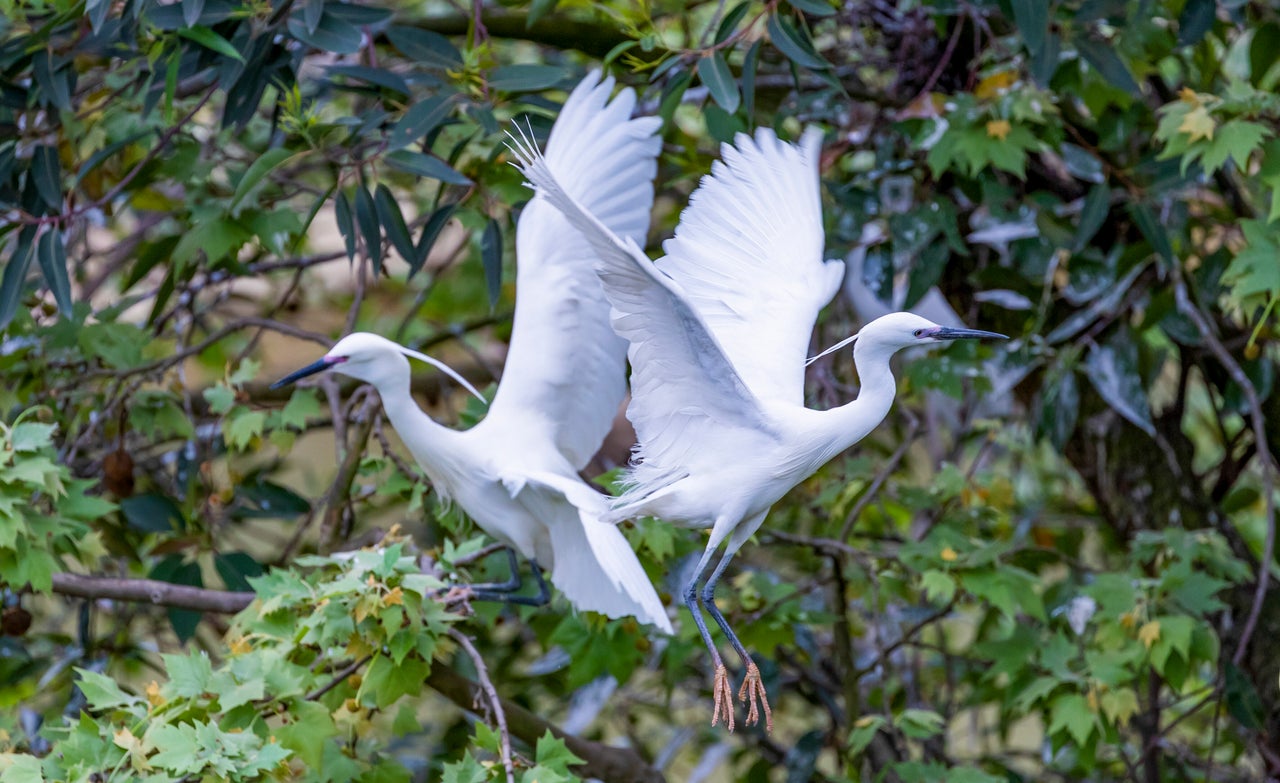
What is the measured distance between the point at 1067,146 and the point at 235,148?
1675mm

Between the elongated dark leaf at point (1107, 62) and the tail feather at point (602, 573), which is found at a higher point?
the elongated dark leaf at point (1107, 62)

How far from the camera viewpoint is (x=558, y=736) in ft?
5.88

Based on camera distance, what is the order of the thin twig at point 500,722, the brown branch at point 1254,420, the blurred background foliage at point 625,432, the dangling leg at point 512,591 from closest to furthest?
the thin twig at point 500,722 → the blurred background foliage at point 625,432 → the dangling leg at point 512,591 → the brown branch at point 1254,420

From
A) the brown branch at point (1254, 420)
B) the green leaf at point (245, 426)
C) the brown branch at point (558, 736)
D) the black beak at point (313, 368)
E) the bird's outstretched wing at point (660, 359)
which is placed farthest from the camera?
the brown branch at point (1254, 420)

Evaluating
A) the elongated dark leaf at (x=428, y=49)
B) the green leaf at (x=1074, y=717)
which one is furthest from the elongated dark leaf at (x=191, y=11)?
the green leaf at (x=1074, y=717)

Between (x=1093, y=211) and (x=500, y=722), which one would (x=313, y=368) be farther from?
(x=1093, y=211)

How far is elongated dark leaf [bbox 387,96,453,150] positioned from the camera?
5.94 feet

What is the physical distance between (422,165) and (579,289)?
0.93 feet

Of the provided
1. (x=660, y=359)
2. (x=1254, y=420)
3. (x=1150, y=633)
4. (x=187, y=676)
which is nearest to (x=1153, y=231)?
(x=1254, y=420)

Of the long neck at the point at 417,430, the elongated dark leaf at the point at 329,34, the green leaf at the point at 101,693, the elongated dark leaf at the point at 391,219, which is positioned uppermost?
the elongated dark leaf at the point at 329,34

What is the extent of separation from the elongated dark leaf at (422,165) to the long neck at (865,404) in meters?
0.72

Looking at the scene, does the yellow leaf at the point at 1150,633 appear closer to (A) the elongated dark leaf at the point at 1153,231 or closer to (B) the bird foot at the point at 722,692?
(A) the elongated dark leaf at the point at 1153,231

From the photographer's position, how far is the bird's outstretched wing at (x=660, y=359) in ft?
3.83

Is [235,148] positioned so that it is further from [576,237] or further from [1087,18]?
[1087,18]
